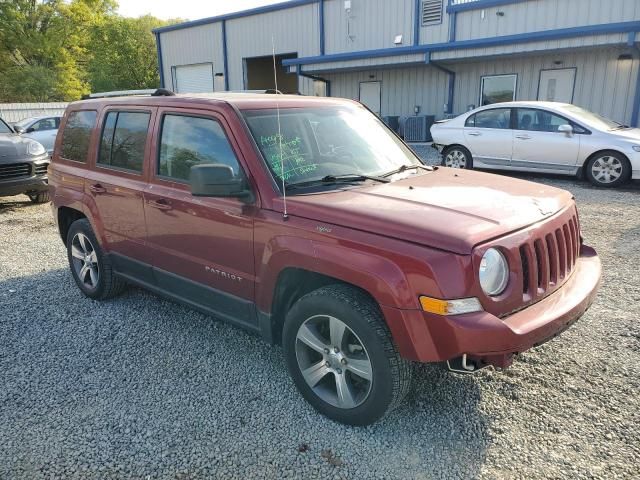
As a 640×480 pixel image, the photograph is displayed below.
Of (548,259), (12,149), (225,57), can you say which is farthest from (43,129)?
(548,259)

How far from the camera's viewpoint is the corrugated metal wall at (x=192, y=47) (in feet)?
80.8

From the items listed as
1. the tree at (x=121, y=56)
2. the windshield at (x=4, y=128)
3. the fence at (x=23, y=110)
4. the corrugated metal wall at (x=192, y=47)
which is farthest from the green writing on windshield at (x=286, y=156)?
the tree at (x=121, y=56)

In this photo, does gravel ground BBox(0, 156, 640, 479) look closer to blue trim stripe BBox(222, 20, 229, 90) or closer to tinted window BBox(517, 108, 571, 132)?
tinted window BBox(517, 108, 571, 132)

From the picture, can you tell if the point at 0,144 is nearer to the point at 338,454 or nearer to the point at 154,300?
the point at 154,300

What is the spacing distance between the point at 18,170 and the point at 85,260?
5387mm

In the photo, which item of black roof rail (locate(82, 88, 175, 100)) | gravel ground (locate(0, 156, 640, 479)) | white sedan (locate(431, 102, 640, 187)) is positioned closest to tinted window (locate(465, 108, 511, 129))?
white sedan (locate(431, 102, 640, 187))

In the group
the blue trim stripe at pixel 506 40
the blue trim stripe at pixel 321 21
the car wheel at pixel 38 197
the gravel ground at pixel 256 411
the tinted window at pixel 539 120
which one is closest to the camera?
the gravel ground at pixel 256 411

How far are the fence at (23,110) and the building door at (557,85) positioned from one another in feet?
64.3

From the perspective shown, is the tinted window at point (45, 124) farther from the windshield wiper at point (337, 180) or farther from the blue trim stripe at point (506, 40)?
the windshield wiper at point (337, 180)

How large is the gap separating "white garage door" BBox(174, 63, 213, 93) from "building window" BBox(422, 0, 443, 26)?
11630 mm

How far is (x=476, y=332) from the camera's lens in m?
2.38

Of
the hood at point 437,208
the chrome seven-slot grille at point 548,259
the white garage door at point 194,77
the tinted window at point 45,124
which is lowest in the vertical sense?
the chrome seven-slot grille at point 548,259

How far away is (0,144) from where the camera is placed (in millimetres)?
8891

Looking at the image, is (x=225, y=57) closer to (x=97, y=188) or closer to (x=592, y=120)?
(x=592, y=120)
